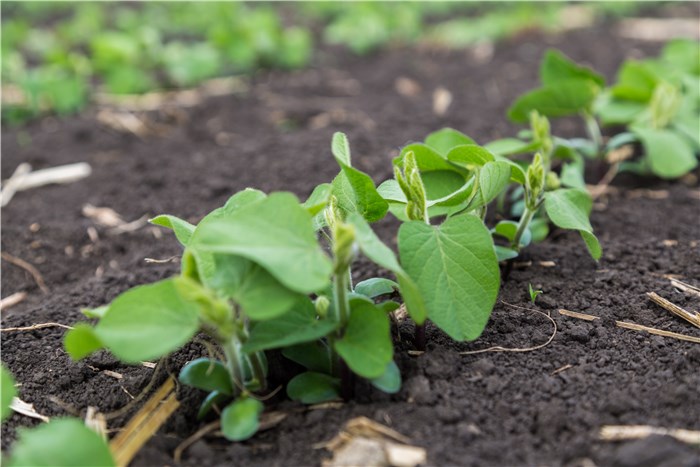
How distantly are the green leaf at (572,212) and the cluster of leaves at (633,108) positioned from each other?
509mm

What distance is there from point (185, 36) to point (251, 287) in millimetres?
5323

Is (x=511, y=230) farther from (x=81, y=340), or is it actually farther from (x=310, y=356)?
(x=81, y=340)

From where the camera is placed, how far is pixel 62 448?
41.7 inches

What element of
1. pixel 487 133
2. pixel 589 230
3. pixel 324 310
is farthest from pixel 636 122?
pixel 324 310

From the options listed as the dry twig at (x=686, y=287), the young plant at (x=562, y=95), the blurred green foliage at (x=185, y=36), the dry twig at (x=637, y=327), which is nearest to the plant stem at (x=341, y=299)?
the dry twig at (x=637, y=327)

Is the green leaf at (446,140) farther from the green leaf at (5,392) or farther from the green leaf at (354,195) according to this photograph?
the green leaf at (5,392)

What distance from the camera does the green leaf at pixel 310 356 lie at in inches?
54.2

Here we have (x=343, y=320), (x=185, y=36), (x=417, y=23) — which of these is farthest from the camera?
(x=185, y=36)

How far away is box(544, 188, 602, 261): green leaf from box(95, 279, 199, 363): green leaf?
0.84 meters

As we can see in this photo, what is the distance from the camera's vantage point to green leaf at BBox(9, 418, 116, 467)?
1.04m

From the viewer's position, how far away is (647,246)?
200cm

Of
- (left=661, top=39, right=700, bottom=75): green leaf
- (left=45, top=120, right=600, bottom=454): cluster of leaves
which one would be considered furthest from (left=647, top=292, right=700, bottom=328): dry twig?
(left=661, top=39, right=700, bottom=75): green leaf

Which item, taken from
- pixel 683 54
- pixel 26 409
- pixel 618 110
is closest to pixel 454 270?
pixel 26 409

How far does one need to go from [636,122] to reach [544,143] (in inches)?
29.1
